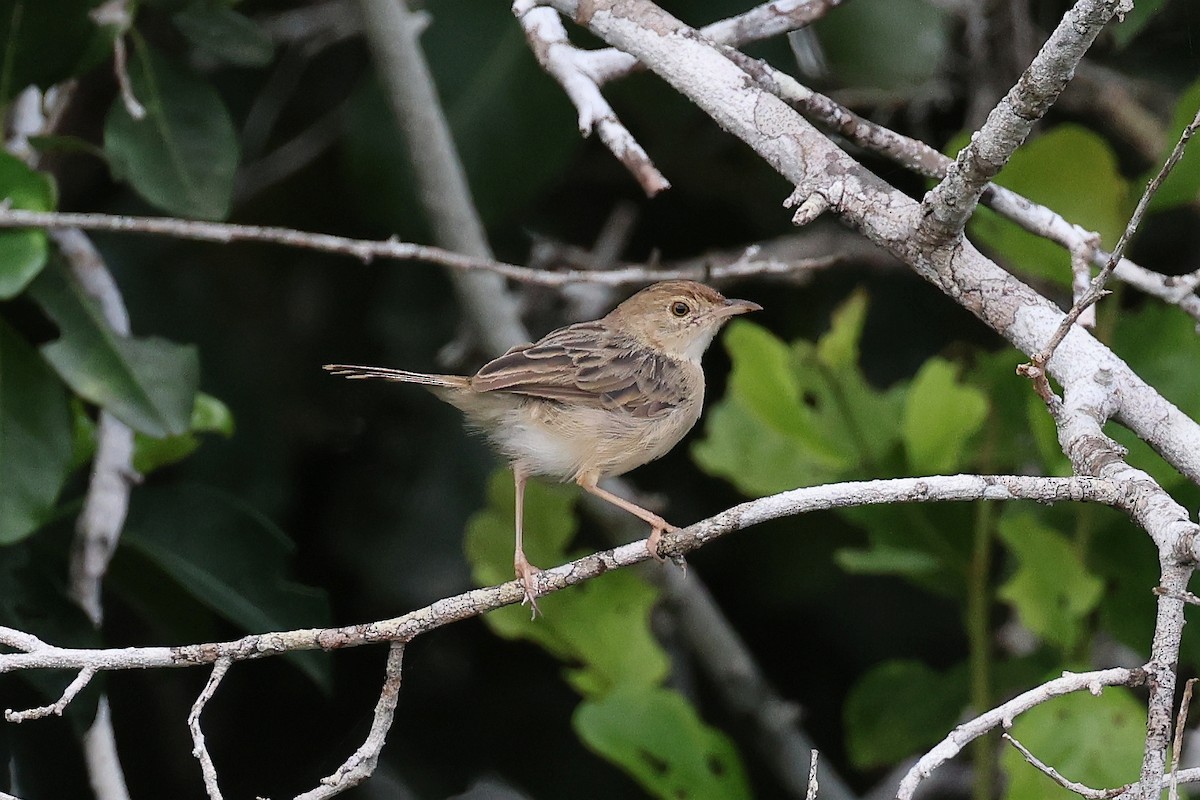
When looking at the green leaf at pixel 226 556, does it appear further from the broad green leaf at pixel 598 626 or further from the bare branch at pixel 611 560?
the bare branch at pixel 611 560

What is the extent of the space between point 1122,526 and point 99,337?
2.62 meters

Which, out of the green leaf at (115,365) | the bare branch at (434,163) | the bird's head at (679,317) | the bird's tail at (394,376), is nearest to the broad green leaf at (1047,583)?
the bird's head at (679,317)

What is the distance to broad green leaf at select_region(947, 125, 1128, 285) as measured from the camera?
3.37 m

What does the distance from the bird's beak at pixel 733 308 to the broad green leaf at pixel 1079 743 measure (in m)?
1.49

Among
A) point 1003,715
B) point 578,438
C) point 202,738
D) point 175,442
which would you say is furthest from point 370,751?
point 175,442

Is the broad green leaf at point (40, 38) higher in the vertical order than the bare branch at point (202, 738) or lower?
higher

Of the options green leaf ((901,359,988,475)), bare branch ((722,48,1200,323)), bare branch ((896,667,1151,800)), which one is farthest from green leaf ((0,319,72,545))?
bare branch ((896,667,1151,800))

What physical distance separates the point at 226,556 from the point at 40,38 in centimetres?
144

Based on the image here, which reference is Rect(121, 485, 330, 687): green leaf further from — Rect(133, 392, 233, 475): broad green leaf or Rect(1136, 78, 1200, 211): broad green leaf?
Rect(1136, 78, 1200, 211): broad green leaf

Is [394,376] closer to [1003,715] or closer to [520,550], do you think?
[520,550]

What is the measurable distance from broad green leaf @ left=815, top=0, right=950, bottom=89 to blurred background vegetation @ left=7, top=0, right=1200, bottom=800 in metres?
0.01

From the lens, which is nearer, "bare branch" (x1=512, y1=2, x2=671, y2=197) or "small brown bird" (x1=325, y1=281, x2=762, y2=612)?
"bare branch" (x1=512, y1=2, x2=671, y2=197)

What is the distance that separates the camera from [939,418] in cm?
337

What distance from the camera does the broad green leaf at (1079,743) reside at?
2805 mm
